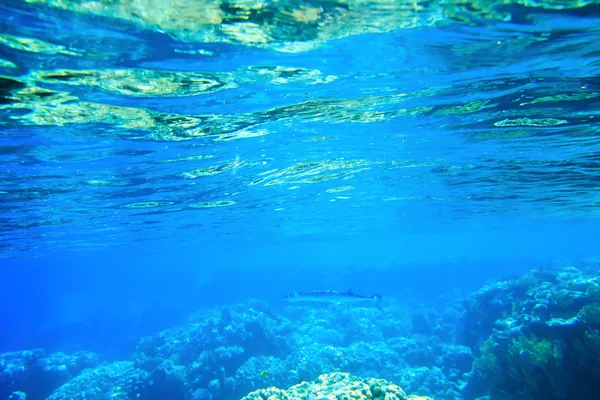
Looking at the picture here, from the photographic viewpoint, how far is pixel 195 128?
10.7 meters

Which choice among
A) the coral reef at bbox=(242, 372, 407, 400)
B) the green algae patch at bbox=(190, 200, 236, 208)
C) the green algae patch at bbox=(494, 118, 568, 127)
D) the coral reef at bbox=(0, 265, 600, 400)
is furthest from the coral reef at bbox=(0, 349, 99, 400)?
the green algae patch at bbox=(494, 118, 568, 127)

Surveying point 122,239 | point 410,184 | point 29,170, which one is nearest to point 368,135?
point 410,184

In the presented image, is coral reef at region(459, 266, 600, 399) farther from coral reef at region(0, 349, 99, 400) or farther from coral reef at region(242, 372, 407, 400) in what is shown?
coral reef at region(0, 349, 99, 400)

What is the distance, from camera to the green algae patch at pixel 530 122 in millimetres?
10961

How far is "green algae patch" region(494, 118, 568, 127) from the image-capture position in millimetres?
10961

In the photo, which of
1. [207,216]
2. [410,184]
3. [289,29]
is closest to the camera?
[289,29]

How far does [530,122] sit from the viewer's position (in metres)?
11.2

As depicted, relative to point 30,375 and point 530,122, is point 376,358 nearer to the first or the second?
point 530,122

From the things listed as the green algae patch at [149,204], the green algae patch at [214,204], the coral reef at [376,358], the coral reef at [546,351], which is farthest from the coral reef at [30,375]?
the coral reef at [546,351]

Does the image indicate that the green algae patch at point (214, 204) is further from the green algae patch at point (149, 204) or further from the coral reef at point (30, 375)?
the coral reef at point (30, 375)

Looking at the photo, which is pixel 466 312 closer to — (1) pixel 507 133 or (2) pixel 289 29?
(1) pixel 507 133

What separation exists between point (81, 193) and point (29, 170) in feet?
13.6

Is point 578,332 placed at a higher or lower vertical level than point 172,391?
higher

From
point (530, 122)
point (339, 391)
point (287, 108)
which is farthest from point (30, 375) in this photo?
point (530, 122)
